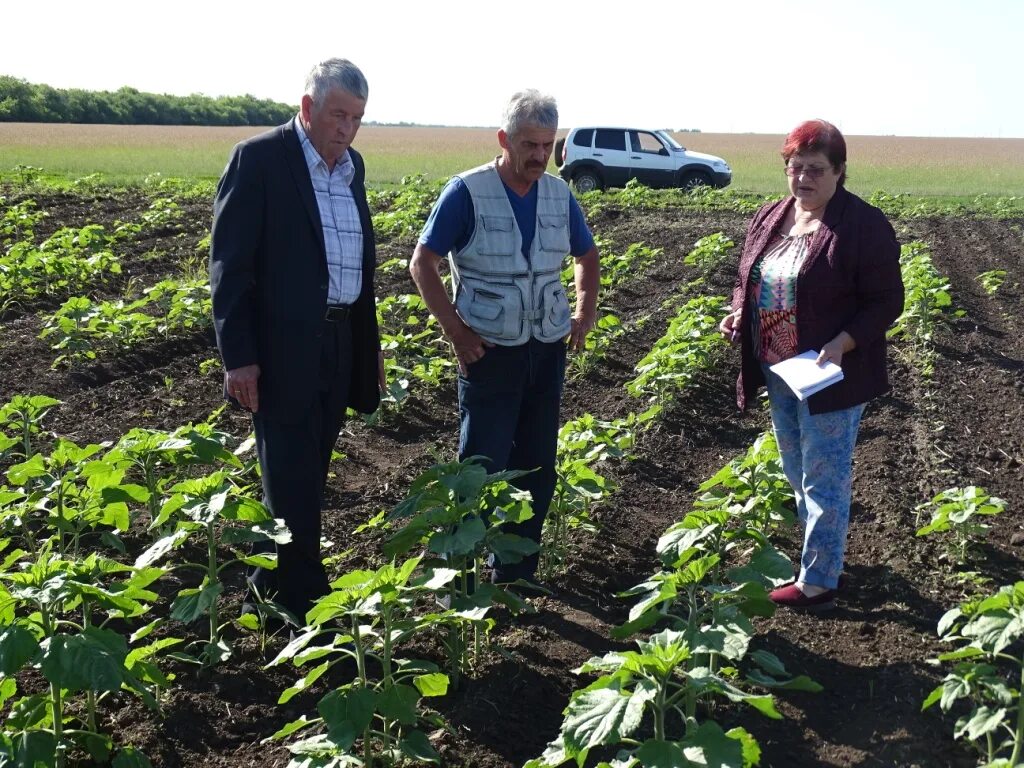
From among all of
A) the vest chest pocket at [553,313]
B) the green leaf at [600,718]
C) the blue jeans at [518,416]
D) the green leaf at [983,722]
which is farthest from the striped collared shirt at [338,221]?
the green leaf at [983,722]

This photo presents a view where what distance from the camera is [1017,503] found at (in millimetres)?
5160

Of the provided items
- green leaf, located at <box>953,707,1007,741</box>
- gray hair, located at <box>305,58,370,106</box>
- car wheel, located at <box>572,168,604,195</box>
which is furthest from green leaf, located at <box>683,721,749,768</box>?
car wheel, located at <box>572,168,604,195</box>

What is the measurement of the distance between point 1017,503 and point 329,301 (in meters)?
3.42

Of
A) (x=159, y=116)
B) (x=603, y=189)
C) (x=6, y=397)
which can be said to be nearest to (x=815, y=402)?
(x=6, y=397)

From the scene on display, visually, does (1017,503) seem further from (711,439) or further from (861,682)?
(861,682)

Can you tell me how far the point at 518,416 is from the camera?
160 inches

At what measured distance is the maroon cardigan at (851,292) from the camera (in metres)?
3.69

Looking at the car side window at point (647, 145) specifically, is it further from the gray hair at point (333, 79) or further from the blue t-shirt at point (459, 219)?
the gray hair at point (333, 79)

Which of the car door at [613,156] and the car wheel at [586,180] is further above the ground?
the car door at [613,156]

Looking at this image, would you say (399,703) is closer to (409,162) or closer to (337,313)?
(337,313)

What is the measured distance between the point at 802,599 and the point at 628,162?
1788 centimetres

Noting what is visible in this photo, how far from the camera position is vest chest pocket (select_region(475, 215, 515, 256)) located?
381 cm

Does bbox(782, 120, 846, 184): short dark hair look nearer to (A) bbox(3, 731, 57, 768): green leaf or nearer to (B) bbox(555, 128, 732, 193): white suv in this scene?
(A) bbox(3, 731, 57, 768): green leaf

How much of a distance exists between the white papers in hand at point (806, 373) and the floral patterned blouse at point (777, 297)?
0.10 meters
